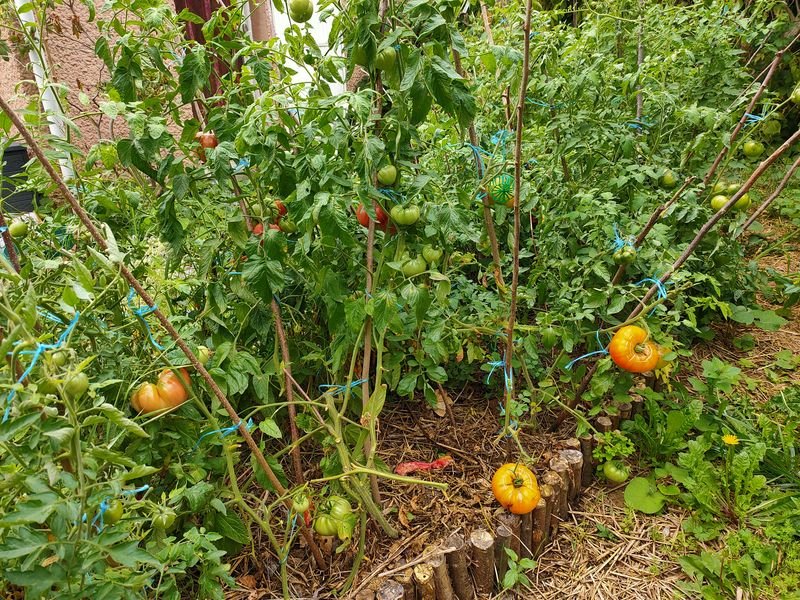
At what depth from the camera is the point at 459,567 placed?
55.2 inches

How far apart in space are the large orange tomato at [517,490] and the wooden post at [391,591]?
386 mm

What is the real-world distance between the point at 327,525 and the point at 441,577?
36 centimetres

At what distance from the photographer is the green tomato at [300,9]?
1.20 m

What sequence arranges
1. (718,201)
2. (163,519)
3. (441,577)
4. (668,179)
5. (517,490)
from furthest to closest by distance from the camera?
(668,179)
(718,201)
(517,490)
(441,577)
(163,519)

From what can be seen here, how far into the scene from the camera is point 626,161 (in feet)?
6.98

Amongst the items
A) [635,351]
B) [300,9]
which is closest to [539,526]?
[635,351]

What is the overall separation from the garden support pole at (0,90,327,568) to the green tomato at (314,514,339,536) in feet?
0.28

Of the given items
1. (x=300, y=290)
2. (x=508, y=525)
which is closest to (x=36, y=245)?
(x=300, y=290)

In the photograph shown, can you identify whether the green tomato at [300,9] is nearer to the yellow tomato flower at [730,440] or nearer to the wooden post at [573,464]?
the wooden post at [573,464]

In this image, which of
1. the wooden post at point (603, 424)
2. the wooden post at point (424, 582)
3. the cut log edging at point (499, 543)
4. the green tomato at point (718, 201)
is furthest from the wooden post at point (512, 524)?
the green tomato at point (718, 201)

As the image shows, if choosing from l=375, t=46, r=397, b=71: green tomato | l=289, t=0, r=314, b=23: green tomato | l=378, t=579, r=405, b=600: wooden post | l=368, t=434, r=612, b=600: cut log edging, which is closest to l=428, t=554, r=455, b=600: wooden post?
l=368, t=434, r=612, b=600: cut log edging

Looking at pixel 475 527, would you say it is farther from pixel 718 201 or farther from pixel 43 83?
pixel 43 83

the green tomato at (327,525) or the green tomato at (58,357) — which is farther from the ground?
the green tomato at (58,357)

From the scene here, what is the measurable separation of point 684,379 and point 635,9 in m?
1.81
